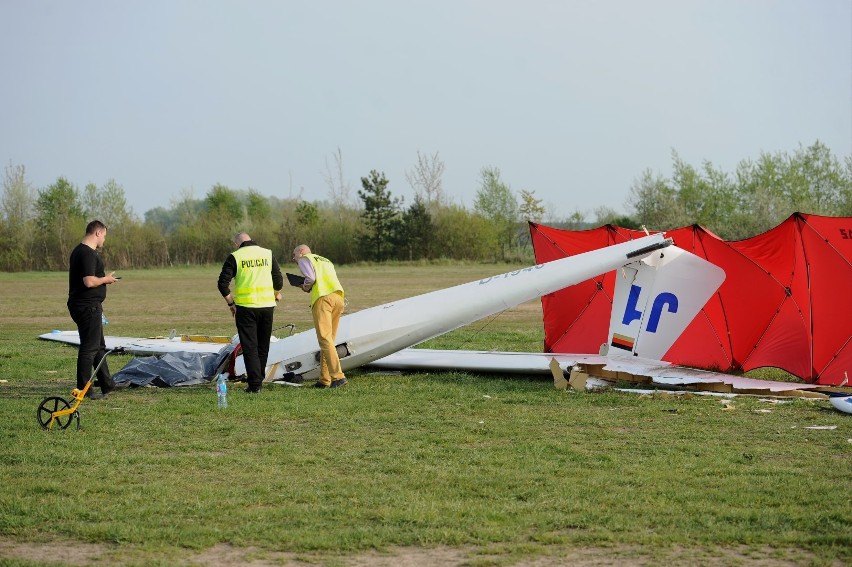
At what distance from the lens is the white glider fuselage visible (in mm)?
11992

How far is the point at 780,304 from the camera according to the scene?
11992 millimetres

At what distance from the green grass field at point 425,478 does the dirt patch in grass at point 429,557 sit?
2 centimetres

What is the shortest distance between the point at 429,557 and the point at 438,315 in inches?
273

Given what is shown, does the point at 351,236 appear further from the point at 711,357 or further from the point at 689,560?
the point at 689,560

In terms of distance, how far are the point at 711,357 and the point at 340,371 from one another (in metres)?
→ 4.93

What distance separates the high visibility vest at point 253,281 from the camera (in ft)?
37.0

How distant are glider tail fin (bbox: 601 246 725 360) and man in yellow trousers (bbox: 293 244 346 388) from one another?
12.0ft

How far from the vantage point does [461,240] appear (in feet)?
216

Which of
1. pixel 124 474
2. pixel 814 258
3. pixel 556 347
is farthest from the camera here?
pixel 556 347

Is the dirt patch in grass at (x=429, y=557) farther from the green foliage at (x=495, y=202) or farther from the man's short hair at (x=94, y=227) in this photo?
the green foliage at (x=495, y=202)

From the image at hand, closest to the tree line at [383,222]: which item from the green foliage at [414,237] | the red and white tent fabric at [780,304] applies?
the green foliage at [414,237]

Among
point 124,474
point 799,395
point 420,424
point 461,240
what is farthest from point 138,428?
point 461,240

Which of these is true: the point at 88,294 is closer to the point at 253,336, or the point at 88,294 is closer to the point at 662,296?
the point at 253,336

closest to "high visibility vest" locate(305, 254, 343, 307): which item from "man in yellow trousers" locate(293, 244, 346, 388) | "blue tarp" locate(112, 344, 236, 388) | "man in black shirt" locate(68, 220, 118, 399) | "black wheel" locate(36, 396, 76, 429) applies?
"man in yellow trousers" locate(293, 244, 346, 388)
